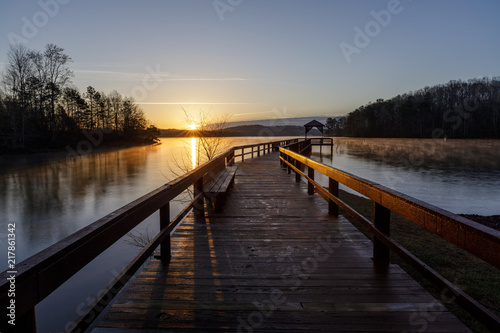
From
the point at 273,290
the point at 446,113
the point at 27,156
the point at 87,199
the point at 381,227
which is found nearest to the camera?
the point at 273,290

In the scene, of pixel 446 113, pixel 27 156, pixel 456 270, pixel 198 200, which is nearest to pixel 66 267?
pixel 198 200

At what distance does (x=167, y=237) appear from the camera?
305 cm

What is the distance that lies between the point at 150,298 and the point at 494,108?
3652 inches

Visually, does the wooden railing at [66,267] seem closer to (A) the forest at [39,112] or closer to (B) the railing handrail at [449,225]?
(B) the railing handrail at [449,225]

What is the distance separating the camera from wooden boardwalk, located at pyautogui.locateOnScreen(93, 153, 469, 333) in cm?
200

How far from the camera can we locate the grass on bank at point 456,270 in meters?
4.55

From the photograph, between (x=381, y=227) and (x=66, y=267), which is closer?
(x=66, y=267)

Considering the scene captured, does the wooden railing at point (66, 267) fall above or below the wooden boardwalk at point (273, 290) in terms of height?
above

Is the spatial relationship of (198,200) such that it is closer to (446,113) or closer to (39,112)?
(39,112)

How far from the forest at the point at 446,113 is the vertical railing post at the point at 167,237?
89.2 meters

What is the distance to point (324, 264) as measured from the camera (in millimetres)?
2986

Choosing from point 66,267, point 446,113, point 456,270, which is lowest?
point 456,270

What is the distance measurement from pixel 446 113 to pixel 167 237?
93941 mm

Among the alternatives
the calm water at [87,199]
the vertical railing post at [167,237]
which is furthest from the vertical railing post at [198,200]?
the calm water at [87,199]
